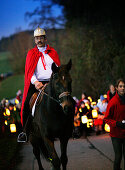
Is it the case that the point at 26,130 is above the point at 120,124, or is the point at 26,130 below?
below

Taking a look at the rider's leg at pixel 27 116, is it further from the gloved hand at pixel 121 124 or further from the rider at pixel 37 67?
the gloved hand at pixel 121 124

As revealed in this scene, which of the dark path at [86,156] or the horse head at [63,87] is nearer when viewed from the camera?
the horse head at [63,87]

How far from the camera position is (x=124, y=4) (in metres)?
17.8

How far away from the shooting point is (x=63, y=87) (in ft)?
16.2

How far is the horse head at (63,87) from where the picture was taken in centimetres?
477

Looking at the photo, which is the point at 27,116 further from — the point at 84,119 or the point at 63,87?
the point at 84,119

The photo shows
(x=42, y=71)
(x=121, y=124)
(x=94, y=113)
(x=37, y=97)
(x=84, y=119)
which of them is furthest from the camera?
(x=94, y=113)

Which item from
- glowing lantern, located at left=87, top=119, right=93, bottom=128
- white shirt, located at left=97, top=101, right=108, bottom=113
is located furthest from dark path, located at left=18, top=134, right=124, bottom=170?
white shirt, located at left=97, top=101, right=108, bottom=113

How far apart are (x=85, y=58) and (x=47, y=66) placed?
12979mm

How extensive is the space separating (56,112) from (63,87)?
0.61 metres

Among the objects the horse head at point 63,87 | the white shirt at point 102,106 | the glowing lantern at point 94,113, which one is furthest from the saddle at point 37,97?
the white shirt at point 102,106

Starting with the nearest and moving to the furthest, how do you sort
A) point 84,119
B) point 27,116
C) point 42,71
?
point 42,71 → point 27,116 → point 84,119

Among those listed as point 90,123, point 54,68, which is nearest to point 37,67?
point 54,68

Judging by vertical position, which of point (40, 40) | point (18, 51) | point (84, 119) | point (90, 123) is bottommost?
point (90, 123)
